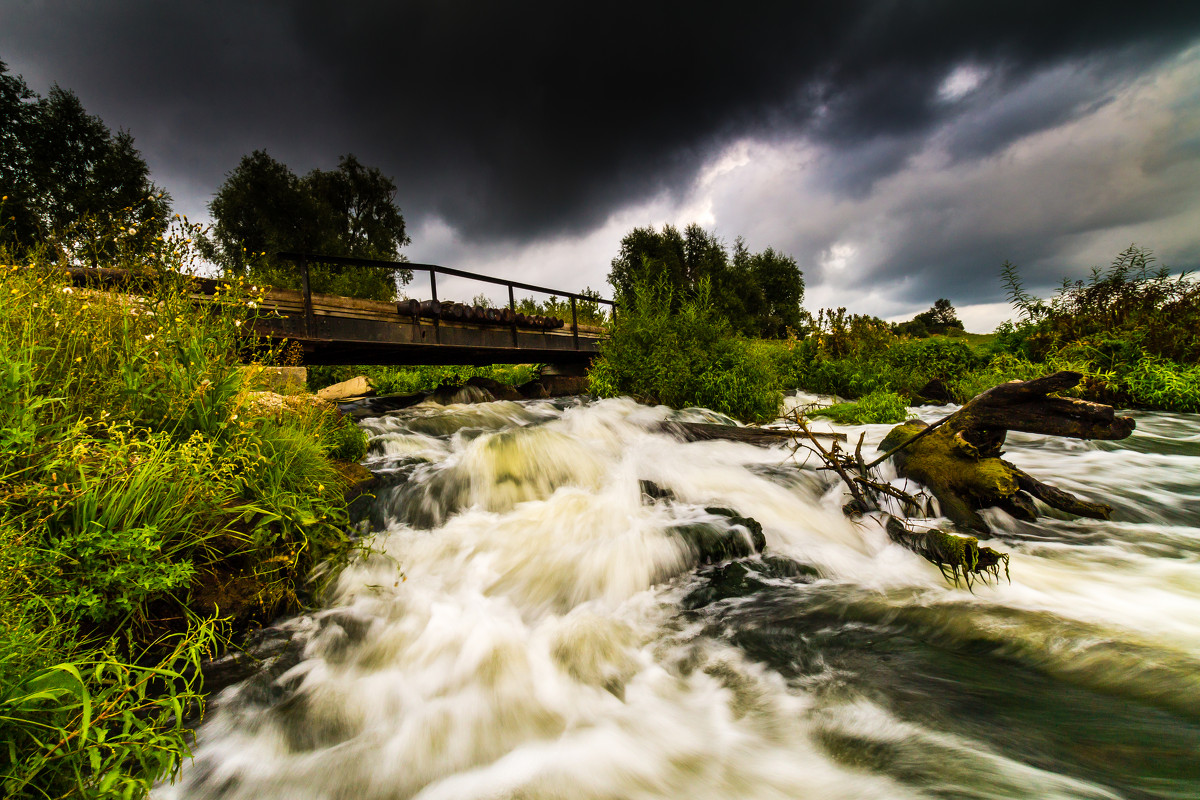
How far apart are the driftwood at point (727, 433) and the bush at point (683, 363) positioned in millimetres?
2475

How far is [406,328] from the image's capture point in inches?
377

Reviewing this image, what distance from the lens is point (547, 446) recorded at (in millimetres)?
5738

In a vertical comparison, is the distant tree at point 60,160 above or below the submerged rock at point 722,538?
above

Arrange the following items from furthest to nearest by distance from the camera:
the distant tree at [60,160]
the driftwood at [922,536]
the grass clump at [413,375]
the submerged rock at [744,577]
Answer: the distant tree at [60,160] → the grass clump at [413,375] → the submerged rock at [744,577] → the driftwood at [922,536]

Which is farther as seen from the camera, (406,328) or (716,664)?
(406,328)

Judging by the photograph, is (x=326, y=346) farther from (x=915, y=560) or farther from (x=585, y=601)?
(x=915, y=560)

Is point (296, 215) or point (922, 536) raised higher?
point (296, 215)

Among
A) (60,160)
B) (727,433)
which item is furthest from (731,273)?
(60,160)

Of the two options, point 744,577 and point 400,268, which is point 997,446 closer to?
point 744,577

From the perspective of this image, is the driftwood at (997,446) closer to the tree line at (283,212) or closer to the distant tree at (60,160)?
the tree line at (283,212)

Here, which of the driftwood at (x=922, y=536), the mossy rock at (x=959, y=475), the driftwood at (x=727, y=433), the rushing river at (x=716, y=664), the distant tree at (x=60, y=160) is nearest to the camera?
the rushing river at (x=716, y=664)

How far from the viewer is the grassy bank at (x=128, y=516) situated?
1505 mm

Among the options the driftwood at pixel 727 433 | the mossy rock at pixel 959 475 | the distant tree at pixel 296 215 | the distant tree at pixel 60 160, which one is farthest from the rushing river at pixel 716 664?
the distant tree at pixel 60 160

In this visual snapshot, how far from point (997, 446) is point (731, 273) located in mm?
38860
